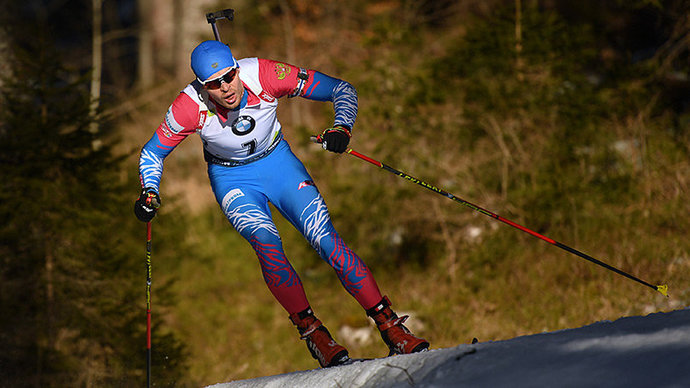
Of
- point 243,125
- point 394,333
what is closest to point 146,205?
point 243,125

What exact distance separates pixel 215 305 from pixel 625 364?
436 inches

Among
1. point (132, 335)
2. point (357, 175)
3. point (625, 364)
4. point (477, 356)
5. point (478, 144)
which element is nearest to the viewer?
point (625, 364)

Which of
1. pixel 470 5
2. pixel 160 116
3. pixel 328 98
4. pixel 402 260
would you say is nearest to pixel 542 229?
pixel 402 260

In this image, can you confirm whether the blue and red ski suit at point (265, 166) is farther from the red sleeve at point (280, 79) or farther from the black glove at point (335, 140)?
the black glove at point (335, 140)

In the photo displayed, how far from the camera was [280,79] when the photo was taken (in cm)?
487

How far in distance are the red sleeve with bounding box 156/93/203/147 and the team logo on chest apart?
9.7 inches

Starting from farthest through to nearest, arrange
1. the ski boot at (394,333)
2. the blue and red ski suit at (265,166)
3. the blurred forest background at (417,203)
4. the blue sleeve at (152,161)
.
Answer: the blurred forest background at (417,203)
the blue sleeve at (152,161)
the blue and red ski suit at (265,166)
the ski boot at (394,333)

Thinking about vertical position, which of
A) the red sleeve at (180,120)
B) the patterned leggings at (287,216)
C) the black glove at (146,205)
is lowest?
the patterned leggings at (287,216)

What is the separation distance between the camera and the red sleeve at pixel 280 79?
15.9 feet

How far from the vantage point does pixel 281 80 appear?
4871mm

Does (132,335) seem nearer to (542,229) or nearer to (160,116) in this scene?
(542,229)

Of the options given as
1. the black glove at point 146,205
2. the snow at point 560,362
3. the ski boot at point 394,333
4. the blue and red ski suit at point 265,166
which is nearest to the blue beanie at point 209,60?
the blue and red ski suit at point 265,166

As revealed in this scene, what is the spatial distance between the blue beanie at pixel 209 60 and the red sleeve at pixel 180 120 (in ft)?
0.95

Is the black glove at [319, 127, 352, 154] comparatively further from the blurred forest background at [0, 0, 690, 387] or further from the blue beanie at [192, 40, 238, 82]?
the blurred forest background at [0, 0, 690, 387]
